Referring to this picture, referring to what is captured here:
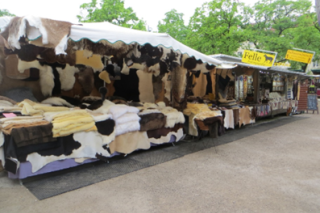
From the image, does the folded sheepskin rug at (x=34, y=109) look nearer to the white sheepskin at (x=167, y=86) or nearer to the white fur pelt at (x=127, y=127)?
the white fur pelt at (x=127, y=127)

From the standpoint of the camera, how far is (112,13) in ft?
67.1

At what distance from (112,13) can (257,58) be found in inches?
635

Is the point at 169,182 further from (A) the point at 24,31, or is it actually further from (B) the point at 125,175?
(A) the point at 24,31

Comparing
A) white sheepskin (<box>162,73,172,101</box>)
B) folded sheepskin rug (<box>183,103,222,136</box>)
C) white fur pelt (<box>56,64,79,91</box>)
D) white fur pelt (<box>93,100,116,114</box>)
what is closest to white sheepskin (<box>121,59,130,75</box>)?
white sheepskin (<box>162,73,172,101</box>)

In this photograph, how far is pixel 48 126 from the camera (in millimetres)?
3557

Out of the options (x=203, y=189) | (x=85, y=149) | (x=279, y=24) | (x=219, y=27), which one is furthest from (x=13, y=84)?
(x=279, y=24)

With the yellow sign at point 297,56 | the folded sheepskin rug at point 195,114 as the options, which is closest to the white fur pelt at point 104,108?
the folded sheepskin rug at point 195,114

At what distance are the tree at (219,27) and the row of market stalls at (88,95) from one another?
882cm

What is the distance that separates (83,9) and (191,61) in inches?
770

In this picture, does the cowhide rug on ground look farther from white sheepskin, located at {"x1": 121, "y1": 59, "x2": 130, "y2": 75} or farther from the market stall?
white sheepskin, located at {"x1": 121, "y1": 59, "x2": 130, "y2": 75}

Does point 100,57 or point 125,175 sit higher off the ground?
point 100,57

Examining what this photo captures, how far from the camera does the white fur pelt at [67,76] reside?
546cm

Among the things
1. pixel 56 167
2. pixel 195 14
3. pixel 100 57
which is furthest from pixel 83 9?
pixel 56 167

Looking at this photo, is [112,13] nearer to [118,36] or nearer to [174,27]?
[174,27]
